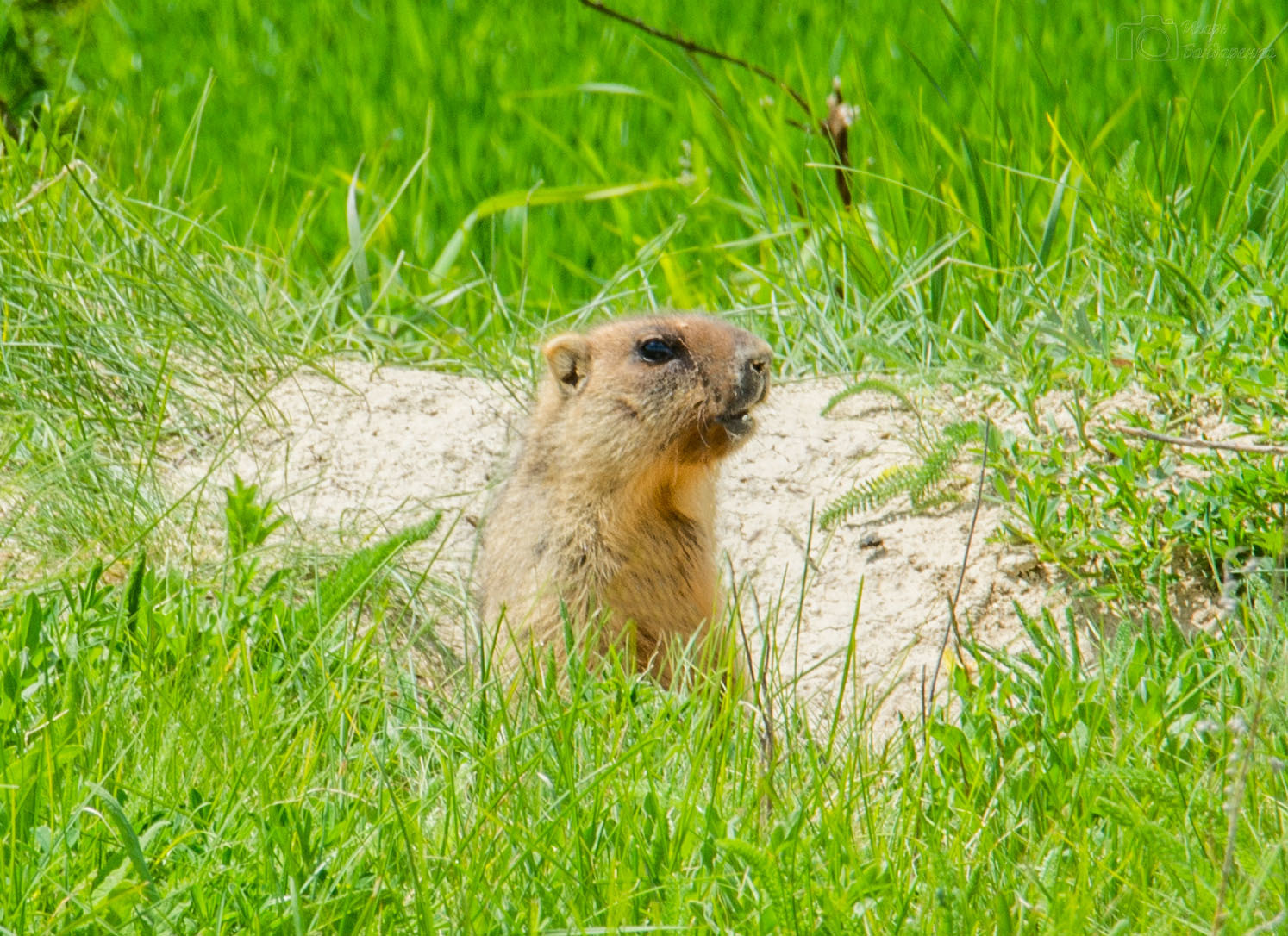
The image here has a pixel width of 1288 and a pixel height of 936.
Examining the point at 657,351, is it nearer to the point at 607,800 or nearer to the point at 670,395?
the point at 670,395

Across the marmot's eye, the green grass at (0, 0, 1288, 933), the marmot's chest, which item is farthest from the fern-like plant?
the marmot's eye

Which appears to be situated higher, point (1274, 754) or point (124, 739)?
point (1274, 754)

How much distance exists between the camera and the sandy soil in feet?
13.6

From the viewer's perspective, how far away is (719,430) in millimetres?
3945

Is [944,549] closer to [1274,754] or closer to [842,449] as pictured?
[842,449]

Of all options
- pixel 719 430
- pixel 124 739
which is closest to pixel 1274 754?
pixel 719 430

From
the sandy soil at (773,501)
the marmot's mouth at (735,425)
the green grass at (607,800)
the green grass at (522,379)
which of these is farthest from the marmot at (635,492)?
the green grass at (607,800)

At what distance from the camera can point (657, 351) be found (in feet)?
13.2

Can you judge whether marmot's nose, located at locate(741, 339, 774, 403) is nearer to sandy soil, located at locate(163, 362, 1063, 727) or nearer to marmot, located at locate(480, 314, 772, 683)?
marmot, located at locate(480, 314, 772, 683)

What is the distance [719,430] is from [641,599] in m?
0.49

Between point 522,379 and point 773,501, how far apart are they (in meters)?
1.07

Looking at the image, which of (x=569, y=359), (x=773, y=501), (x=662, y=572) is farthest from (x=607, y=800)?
(x=773, y=501)

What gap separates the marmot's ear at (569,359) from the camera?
416 centimetres

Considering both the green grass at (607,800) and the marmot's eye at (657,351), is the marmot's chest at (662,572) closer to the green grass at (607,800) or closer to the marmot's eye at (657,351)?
the marmot's eye at (657,351)
